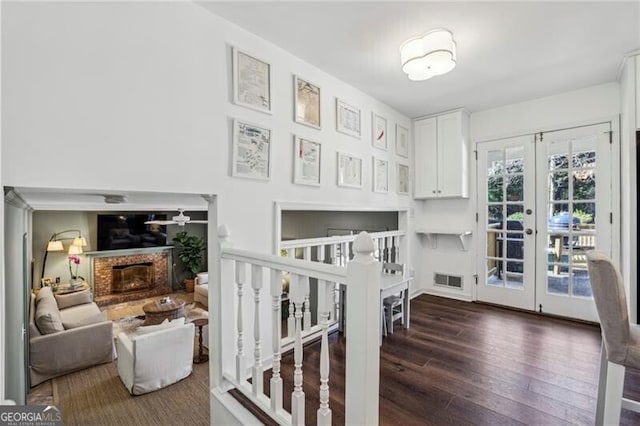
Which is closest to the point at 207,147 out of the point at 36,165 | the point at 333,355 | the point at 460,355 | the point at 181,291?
the point at 36,165

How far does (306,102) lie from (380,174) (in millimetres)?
1342

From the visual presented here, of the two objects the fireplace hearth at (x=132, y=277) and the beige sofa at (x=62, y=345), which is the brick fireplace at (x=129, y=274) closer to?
the fireplace hearth at (x=132, y=277)

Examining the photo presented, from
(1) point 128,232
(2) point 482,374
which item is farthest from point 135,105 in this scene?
(1) point 128,232

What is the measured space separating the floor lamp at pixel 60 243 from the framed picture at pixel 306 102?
17.8ft

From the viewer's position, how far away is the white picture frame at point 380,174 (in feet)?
10.9

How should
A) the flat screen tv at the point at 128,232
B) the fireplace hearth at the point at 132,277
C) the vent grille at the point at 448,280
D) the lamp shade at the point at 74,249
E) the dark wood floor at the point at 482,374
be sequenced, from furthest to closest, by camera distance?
the fireplace hearth at the point at 132,277 → the flat screen tv at the point at 128,232 → the lamp shade at the point at 74,249 → the vent grille at the point at 448,280 → the dark wood floor at the point at 482,374

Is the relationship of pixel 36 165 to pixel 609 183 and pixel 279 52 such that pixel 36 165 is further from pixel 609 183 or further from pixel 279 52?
pixel 609 183

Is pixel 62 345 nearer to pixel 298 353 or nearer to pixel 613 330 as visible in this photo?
pixel 298 353

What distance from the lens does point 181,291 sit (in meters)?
6.71

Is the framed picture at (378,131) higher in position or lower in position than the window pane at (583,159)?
higher

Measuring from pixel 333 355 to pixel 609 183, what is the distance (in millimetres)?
3345

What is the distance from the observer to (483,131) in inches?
153

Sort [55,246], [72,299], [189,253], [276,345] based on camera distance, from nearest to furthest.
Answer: [276,345] → [72,299] → [55,246] → [189,253]

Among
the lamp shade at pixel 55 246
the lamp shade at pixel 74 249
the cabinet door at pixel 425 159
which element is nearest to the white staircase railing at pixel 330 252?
the cabinet door at pixel 425 159
